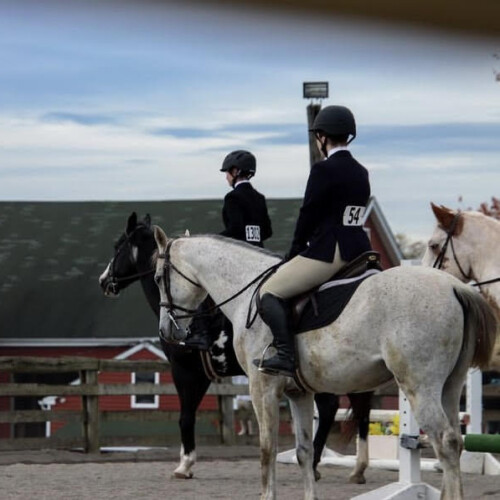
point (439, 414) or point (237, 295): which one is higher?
point (237, 295)

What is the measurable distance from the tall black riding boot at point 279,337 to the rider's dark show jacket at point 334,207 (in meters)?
0.32

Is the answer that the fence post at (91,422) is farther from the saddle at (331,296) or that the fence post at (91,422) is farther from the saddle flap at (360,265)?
the saddle flap at (360,265)

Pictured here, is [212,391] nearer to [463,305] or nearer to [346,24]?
[463,305]

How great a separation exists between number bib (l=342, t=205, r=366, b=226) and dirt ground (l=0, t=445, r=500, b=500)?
258cm

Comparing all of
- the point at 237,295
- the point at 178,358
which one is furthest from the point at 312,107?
the point at 237,295

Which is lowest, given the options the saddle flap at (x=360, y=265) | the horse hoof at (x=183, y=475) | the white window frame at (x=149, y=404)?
the horse hoof at (x=183, y=475)

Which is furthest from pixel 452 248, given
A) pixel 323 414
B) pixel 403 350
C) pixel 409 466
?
pixel 403 350

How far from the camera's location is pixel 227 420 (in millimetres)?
14445

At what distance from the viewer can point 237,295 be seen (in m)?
6.48

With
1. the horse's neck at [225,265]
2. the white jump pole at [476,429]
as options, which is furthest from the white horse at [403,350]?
the white jump pole at [476,429]

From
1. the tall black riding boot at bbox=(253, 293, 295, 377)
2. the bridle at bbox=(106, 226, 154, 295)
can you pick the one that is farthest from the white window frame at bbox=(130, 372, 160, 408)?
the tall black riding boot at bbox=(253, 293, 295, 377)

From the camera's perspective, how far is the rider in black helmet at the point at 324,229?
5812 millimetres

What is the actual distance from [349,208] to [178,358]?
11.8ft

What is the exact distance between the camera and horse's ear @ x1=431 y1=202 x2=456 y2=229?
755 centimetres
